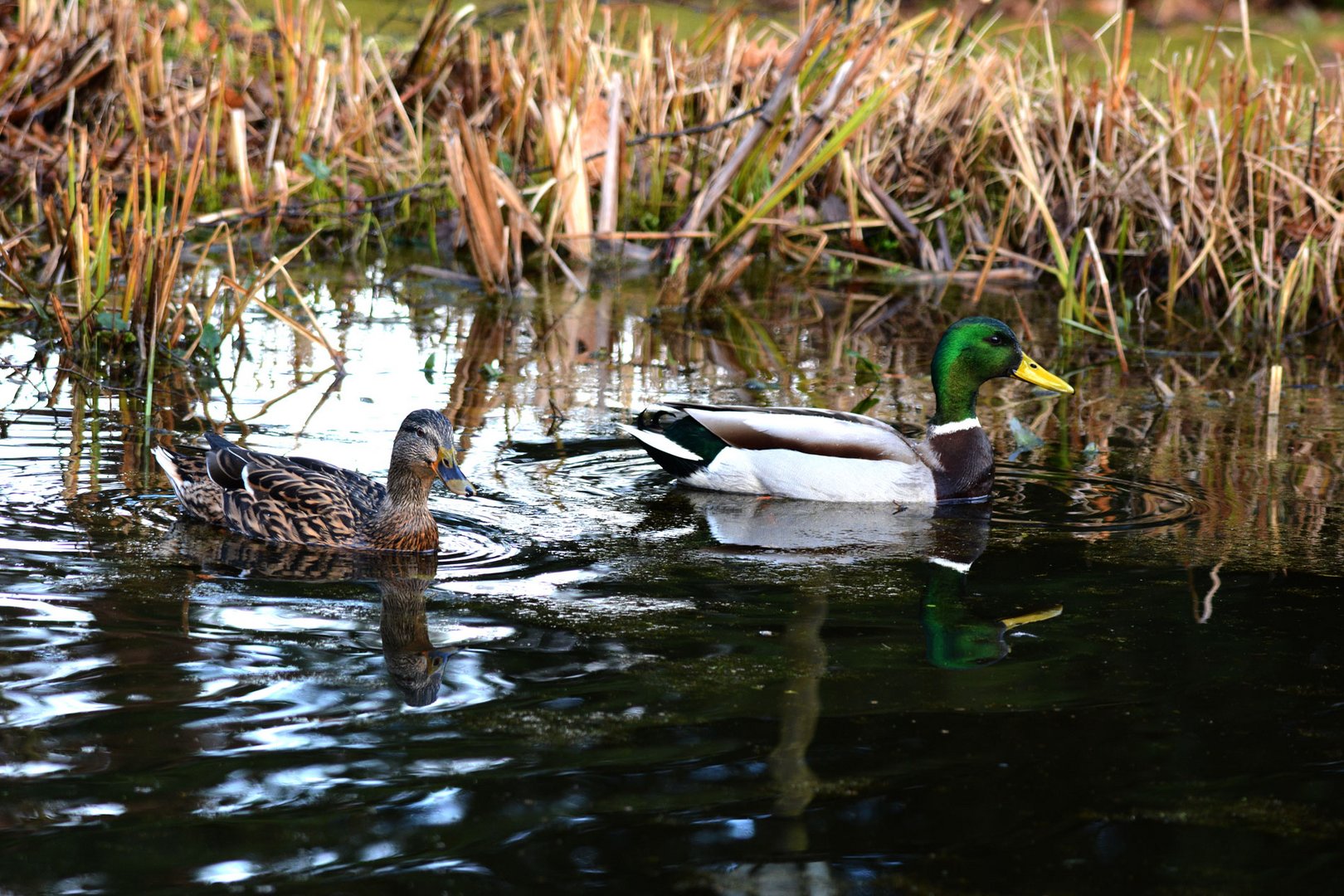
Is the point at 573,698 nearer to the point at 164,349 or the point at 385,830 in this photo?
the point at 385,830

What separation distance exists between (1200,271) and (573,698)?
6.73 meters

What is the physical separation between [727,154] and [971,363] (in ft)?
13.6

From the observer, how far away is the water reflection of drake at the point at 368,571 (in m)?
3.94

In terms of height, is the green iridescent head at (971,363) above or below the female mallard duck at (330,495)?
above

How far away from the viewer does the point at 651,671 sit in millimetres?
3838

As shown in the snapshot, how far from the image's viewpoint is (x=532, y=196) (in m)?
10.4

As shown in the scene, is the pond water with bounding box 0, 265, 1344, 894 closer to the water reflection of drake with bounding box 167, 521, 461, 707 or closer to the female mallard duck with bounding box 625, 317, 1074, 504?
the water reflection of drake with bounding box 167, 521, 461, 707

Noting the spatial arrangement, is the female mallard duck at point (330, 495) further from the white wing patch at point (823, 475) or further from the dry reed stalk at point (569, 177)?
the dry reed stalk at point (569, 177)

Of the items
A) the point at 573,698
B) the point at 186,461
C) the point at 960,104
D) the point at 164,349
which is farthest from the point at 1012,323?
the point at 573,698

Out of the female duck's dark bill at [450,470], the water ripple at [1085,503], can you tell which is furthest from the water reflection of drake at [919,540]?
the female duck's dark bill at [450,470]

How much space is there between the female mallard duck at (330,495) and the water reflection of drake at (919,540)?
953mm

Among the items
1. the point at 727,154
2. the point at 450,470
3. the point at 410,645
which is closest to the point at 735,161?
the point at 727,154

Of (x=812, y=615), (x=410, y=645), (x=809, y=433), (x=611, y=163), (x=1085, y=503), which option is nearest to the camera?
(x=410, y=645)

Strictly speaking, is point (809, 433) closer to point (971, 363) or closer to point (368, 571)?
point (971, 363)
